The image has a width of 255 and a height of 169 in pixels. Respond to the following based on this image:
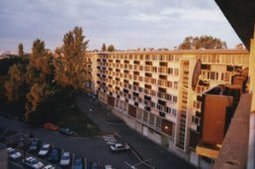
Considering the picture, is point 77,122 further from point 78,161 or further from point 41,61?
point 41,61

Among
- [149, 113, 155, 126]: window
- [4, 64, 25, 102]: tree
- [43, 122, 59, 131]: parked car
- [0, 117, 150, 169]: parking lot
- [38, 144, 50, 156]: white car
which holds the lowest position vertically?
[0, 117, 150, 169]: parking lot

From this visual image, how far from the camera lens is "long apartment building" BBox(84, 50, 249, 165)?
26344 millimetres

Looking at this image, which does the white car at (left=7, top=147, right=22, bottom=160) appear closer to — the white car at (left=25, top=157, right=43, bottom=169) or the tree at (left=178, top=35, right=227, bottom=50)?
the white car at (left=25, top=157, right=43, bottom=169)

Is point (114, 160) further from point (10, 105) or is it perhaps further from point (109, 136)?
point (10, 105)

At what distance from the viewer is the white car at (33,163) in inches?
1154

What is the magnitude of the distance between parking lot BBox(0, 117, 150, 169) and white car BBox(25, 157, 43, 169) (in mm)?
1157

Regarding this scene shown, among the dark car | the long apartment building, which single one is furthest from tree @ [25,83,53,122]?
the long apartment building

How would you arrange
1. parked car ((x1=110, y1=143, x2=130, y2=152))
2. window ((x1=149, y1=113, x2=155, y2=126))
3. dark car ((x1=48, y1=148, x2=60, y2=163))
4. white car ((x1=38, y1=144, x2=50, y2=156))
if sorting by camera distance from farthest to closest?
window ((x1=149, y1=113, x2=155, y2=126)) → parked car ((x1=110, y1=143, x2=130, y2=152)) → white car ((x1=38, y1=144, x2=50, y2=156)) → dark car ((x1=48, y1=148, x2=60, y2=163))

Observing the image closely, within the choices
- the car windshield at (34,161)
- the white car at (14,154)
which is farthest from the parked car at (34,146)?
the car windshield at (34,161)

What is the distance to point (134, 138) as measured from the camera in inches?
1537

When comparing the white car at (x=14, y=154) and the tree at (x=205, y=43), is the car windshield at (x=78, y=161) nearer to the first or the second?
the white car at (x=14, y=154)

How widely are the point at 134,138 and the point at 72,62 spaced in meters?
18.4

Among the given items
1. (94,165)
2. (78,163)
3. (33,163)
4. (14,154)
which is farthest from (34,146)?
(94,165)

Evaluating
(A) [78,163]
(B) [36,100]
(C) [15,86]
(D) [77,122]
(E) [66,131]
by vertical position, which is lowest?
(A) [78,163]
